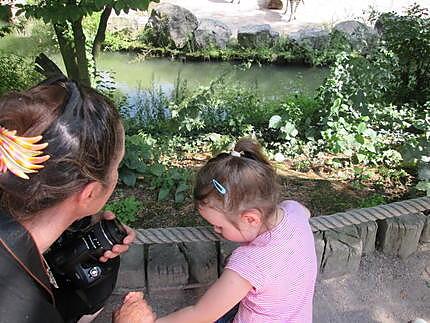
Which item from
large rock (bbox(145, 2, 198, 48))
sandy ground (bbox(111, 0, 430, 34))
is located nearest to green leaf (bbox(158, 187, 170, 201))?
large rock (bbox(145, 2, 198, 48))

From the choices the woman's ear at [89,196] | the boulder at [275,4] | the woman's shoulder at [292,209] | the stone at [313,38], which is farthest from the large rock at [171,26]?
the woman's ear at [89,196]

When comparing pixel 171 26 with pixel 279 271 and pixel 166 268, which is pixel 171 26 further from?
pixel 279 271

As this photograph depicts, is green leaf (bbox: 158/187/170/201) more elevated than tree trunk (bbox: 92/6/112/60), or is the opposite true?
tree trunk (bbox: 92/6/112/60)

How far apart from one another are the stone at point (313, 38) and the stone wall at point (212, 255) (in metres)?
6.72

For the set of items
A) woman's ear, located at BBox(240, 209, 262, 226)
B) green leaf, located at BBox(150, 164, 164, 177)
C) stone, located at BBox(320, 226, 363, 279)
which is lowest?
stone, located at BBox(320, 226, 363, 279)

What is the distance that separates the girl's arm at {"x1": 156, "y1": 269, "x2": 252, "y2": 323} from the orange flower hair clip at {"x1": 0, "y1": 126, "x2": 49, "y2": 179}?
0.74 metres

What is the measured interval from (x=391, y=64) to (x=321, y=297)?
2.77 meters

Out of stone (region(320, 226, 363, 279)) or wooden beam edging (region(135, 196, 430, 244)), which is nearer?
wooden beam edging (region(135, 196, 430, 244))

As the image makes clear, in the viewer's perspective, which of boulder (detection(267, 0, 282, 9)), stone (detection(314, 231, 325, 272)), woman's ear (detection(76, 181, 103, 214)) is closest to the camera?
woman's ear (detection(76, 181, 103, 214))

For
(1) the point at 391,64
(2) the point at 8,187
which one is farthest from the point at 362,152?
(2) the point at 8,187

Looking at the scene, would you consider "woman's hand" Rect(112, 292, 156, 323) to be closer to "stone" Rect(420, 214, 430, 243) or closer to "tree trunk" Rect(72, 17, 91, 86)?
"stone" Rect(420, 214, 430, 243)

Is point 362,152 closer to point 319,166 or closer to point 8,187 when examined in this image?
point 319,166

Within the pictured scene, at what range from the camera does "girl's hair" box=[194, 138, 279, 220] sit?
164 cm

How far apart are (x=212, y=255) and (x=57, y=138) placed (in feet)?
4.29
